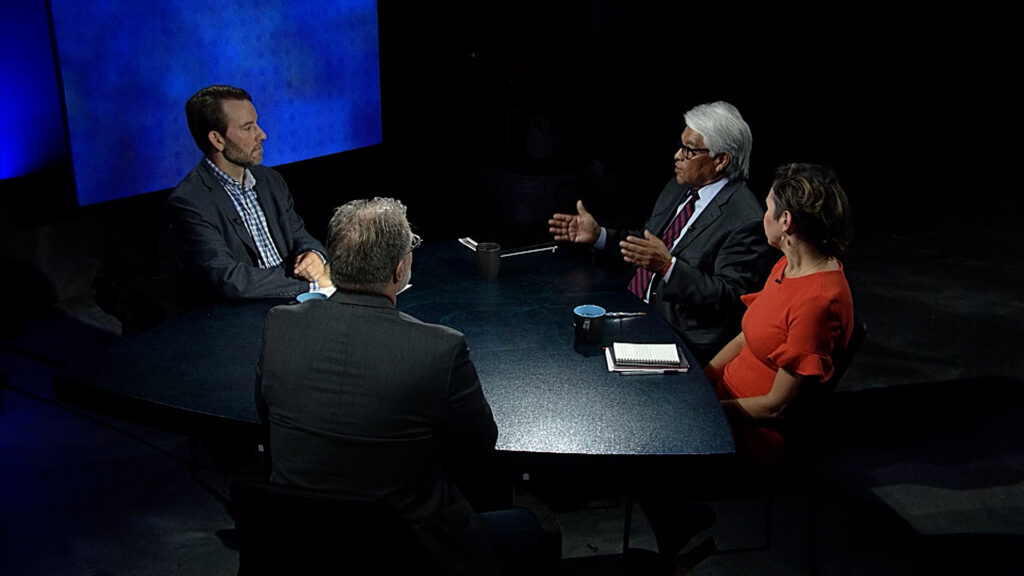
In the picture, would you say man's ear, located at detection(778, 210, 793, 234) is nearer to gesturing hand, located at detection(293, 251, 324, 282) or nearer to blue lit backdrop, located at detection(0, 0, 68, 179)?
gesturing hand, located at detection(293, 251, 324, 282)

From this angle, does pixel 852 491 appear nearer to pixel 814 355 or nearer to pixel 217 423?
pixel 814 355

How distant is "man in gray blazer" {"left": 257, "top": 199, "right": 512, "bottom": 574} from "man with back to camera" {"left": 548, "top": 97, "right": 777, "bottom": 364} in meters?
1.41

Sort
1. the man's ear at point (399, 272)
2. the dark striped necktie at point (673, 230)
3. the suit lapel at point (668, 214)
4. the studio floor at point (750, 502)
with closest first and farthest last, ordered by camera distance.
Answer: the man's ear at point (399, 272) → the studio floor at point (750, 502) → the dark striped necktie at point (673, 230) → the suit lapel at point (668, 214)

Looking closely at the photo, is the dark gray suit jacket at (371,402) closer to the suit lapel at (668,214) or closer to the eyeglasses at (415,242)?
the eyeglasses at (415,242)

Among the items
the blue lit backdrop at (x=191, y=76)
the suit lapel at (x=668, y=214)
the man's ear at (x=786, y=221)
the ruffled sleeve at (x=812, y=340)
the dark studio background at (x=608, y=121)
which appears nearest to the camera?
the ruffled sleeve at (x=812, y=340)

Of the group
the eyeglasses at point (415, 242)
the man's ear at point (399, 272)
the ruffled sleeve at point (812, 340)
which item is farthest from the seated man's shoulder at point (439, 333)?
the ruffled sleeve at point (812, 340)

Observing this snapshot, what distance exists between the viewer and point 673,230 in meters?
3.60

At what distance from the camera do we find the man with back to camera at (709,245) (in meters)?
3.23

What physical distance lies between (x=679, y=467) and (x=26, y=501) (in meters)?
2.48

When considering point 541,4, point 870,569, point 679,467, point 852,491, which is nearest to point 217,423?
point 679,467

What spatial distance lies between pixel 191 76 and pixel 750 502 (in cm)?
316

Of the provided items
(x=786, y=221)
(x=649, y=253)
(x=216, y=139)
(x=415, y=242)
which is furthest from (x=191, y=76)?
(x=786, y=221)

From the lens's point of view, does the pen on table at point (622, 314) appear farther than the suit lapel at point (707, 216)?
No

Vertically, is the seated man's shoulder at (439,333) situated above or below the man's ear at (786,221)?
below
